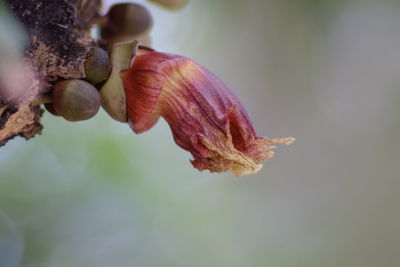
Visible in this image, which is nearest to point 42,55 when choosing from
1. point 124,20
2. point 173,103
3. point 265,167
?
point 173,103

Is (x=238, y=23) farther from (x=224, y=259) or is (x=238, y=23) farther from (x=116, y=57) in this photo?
(x=116, y=57)

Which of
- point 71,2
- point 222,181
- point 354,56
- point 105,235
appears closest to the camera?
point 71,2

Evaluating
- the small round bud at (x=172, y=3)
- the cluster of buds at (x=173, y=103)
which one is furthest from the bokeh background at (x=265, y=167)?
the cluster of buds at (x=173, y=103)

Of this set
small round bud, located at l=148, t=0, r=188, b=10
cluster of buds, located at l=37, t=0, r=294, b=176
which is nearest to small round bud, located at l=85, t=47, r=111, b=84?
cluster of buds, located at l=37, t=0, r=294, b=176

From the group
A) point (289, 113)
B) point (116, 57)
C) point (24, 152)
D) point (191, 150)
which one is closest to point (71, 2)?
point (116, 57)

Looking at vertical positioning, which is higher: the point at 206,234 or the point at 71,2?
the point at 71,2

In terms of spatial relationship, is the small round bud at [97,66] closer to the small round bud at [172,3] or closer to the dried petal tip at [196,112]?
the dried petal tip at [196,112]

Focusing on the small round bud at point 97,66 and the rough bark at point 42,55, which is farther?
the small round bud at point 97,66
